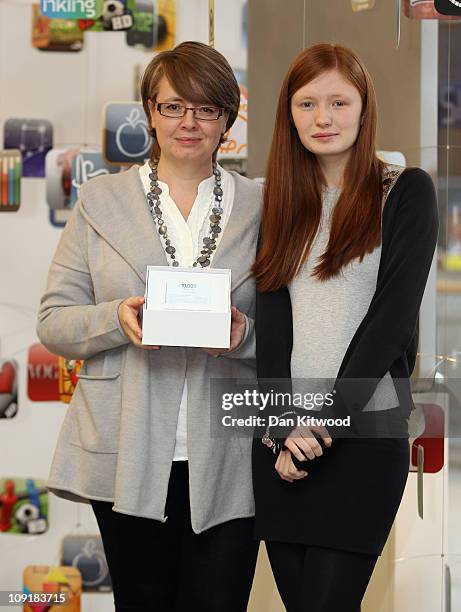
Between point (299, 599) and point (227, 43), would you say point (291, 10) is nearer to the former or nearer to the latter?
point (227, 43)

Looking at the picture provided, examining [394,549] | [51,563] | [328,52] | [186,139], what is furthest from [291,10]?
[51,563]

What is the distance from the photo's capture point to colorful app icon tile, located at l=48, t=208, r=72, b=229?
7.81 feet

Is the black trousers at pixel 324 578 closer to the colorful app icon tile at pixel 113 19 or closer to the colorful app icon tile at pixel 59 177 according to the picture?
the colorful app icon tile at pixel 59 177

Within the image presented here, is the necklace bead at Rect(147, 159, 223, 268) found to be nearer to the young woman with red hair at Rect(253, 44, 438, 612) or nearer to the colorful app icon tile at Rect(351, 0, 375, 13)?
the young woman with red hair at Rect(253, 44, 438, 612)

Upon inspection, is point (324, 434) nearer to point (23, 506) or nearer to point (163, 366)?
point (163, 366)

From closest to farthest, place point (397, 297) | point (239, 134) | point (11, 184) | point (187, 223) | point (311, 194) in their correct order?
point (397, 297) → point (311, 194) → point (187, 223) → point (239, 134) → point (11, 184)

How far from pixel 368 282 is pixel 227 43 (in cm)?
64

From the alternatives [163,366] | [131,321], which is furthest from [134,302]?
[163,366]

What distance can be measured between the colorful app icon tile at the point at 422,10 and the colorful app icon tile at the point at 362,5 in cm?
6

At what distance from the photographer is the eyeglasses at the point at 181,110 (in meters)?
1.61

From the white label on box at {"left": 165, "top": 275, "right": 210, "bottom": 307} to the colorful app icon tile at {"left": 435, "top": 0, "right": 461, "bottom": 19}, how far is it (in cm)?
62

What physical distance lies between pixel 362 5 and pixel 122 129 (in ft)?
2.84

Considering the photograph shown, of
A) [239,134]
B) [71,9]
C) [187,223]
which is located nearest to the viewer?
[187,223]

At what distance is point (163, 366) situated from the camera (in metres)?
1.64
